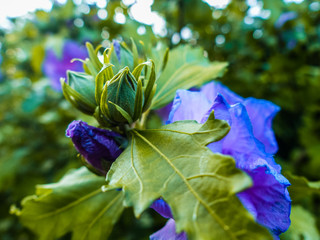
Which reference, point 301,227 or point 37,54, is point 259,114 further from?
point 37,54

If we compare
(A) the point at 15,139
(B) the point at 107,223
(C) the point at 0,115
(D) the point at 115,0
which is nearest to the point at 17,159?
(A) the point at 15,139

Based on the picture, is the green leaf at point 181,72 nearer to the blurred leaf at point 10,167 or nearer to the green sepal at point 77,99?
the green sepal at point 77,99

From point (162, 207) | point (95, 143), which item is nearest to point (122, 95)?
point (95, 143)

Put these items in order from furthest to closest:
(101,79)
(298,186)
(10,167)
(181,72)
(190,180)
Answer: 1. (10,167)
2. (181,72)
3. (298,186)
4. (101,79)
5. (190,180)

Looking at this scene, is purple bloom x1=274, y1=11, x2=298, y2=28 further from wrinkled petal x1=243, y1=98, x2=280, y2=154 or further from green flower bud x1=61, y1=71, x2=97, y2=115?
green flower bud x1=61, y1=71, x2=97, y2=115

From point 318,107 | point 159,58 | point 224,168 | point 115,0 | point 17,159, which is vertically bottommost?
point 318,107

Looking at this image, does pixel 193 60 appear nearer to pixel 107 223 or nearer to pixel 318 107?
pixel 107 223

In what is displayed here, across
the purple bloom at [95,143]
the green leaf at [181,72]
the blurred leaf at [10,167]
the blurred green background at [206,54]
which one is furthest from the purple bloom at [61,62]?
the purple bloom at [95,143]
